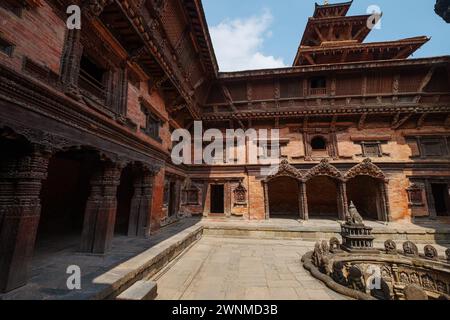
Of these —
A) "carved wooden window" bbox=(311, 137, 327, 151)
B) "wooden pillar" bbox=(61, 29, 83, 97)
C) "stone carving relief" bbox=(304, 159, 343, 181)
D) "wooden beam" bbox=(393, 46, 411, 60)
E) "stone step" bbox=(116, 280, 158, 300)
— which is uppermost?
"wooden beam" bbox=(393, 46, 411, 60)

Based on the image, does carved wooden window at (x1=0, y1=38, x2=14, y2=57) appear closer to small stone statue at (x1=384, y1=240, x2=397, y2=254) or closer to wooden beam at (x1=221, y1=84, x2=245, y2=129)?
wooden beam at (x1=221, y1=84, x2=245, y2=129)

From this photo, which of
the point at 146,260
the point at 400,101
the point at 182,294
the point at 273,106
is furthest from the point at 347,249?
the point at 400,101

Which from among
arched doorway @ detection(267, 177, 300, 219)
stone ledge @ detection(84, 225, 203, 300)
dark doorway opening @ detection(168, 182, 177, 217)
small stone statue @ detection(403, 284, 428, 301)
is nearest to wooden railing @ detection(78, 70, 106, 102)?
stone ledge @ detection(84, 225, 203, 300)

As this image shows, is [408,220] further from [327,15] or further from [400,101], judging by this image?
[327,15]

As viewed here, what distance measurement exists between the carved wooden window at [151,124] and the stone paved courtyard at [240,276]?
4.79 metres

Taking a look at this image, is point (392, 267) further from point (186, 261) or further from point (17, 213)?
point (17, 213)

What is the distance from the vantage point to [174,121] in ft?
35.9

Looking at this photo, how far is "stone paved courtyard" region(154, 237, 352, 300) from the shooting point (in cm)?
446

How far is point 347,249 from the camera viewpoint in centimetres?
741

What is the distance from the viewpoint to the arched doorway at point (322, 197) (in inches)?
619

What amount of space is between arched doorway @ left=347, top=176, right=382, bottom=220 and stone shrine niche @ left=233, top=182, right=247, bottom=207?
22.9 ft

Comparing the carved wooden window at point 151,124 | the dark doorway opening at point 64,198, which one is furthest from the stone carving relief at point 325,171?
the dark doorway opening at point 64,198

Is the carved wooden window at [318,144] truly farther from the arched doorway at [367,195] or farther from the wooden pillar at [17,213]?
the wooden pillar at [17,213]

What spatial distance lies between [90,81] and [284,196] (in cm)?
1466
